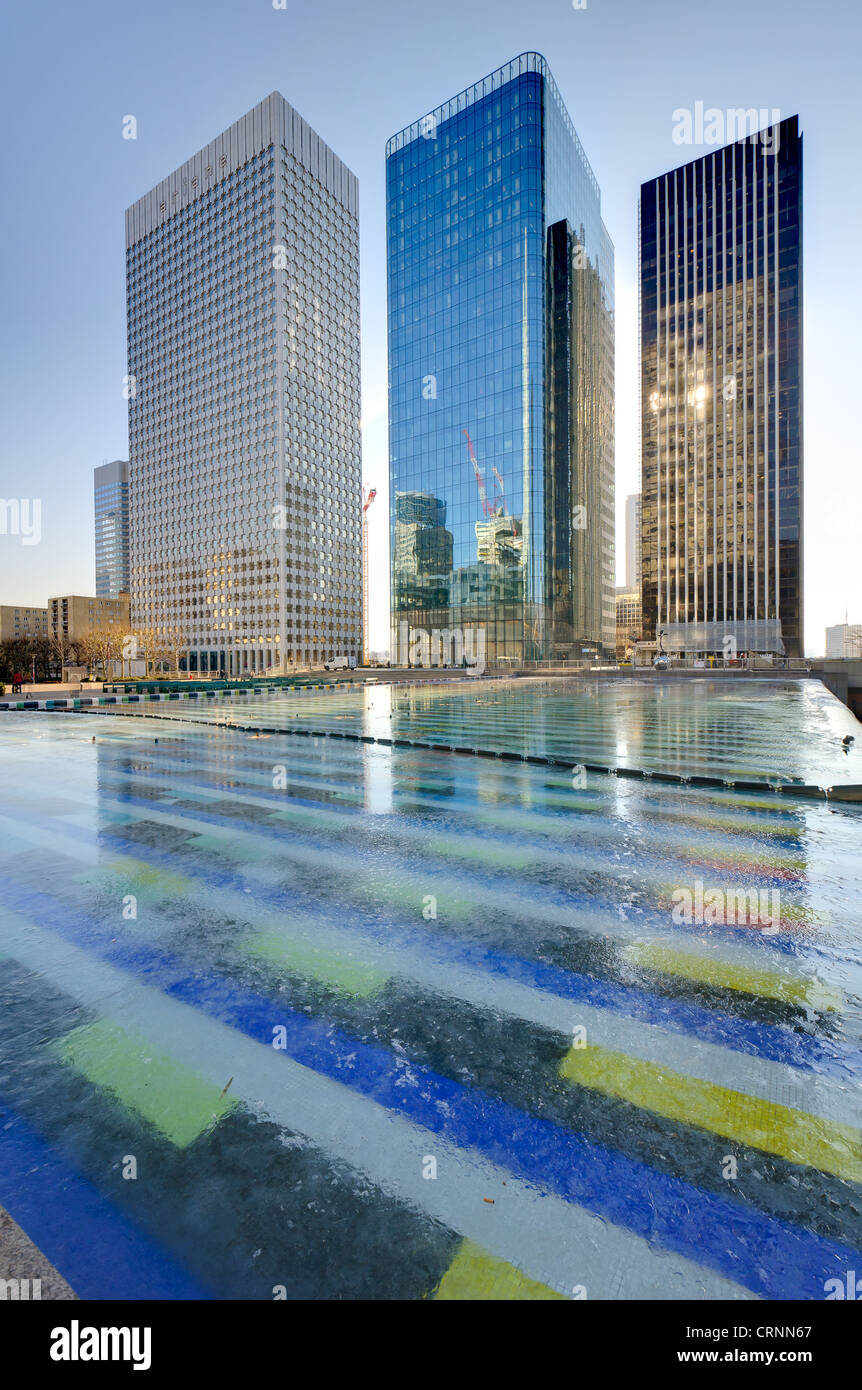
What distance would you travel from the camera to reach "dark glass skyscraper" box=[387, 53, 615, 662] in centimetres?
7469

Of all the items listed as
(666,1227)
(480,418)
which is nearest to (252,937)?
(666,1227)

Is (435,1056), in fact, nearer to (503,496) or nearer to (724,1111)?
(724,1111)

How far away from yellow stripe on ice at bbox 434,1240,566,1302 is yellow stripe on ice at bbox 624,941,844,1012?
265 cm

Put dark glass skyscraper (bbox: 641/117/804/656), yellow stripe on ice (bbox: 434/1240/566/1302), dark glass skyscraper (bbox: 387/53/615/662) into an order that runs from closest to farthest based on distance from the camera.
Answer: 1. yellow stripe on ice (bbox: 434/1240/566/1302)
2. dark glass skyscraper (bbox: 387/53/615/662)
3. dark glass skyscraper (bbox: 641/117/804/656)

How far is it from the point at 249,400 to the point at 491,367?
56.0 m

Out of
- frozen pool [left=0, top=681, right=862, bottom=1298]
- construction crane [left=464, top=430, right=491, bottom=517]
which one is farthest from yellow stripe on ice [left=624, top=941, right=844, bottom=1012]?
construction crane [left=464, top=430, right=491, bottom=517]

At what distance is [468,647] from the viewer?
265 ft

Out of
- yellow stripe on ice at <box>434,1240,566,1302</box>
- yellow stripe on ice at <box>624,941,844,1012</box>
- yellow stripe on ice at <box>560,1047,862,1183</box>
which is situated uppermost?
yellow stripe on ice at <box>434,1240,566,1302</box>

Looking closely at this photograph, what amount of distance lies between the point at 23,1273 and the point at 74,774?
A: 39.2ft

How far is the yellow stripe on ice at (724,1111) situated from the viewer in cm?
264

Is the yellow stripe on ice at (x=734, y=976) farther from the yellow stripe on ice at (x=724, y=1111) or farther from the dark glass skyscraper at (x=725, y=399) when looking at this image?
the dark glass skyscraper at (x=725, y=399)

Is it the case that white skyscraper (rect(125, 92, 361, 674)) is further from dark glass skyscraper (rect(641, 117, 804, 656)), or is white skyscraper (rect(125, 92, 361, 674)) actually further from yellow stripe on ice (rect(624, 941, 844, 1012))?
yellow stripe on ice (rect(624, 941, 844, 1012))

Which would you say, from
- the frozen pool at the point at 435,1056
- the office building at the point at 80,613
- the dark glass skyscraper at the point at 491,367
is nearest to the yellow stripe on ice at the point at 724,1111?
the frozen pool at the point at 435,1056
